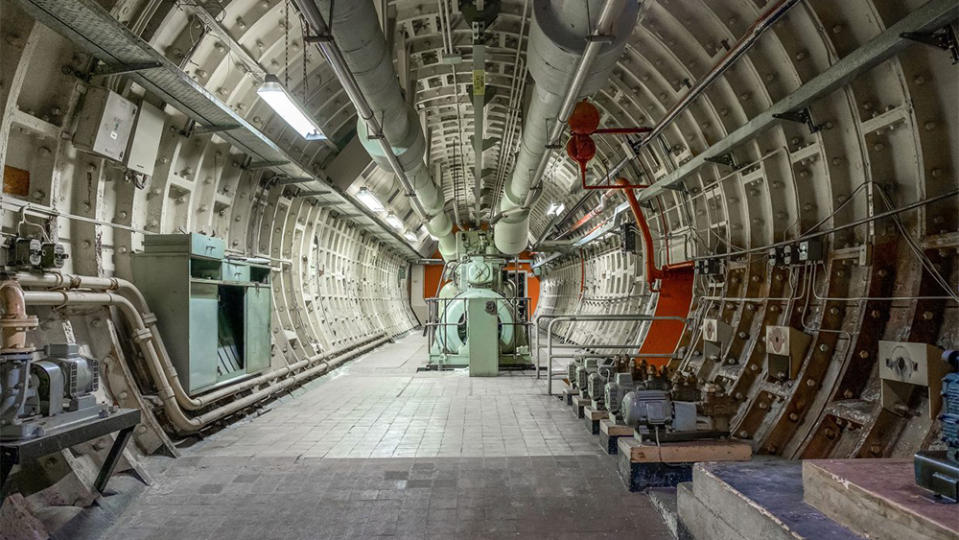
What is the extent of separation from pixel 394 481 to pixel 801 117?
526 centimetres

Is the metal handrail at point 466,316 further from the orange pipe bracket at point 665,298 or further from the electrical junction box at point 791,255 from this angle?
the electrical junction box at point 791,255

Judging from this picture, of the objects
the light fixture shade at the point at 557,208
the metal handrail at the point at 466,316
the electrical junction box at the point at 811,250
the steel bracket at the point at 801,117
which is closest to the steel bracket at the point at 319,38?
the steel bracket at the point at 801,117

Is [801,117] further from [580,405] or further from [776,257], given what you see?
[580,405]

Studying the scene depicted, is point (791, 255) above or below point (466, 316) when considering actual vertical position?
above

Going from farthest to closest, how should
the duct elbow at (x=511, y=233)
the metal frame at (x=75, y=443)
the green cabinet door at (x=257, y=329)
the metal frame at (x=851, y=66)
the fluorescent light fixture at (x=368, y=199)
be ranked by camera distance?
1. the duct elbow at (x=511, y=233)
2. the fluorescent light fixture at (x=368, y=199)
3. the green cabinet door at (x=257, y=329)
4. the metal frame at (x=851, y=66)
5. the metal frame at (x=75, y=443)

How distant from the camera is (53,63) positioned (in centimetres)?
438

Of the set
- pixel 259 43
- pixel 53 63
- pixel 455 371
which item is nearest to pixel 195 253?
pixel 53 63

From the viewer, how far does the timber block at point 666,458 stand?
167 inches

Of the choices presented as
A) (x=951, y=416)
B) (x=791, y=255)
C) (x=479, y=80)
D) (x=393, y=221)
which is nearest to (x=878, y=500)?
(x=951, y=416)

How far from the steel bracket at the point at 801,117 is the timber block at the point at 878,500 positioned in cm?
346

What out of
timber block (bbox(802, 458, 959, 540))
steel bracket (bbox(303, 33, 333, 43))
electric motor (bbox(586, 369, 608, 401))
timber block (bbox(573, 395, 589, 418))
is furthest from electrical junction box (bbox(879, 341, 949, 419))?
steel bracket (bbox(303, 33, 333, 43))

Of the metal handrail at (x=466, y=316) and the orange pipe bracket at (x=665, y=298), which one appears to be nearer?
the orange pipe bracket at (x=665, y=298)

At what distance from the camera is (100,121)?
4.72 metres

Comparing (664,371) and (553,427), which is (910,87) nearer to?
(664,371)
